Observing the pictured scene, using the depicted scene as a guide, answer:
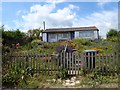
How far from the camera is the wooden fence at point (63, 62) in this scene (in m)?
8.36

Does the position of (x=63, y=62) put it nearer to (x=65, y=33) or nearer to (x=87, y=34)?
(x=87, y=34)

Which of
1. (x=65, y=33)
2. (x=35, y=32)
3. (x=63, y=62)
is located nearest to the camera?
(x=63, y=62)

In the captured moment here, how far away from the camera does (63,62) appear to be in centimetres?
855

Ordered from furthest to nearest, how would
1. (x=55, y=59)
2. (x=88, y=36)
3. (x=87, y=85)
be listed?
(x=88, y=36) < (x=55, y=59) < (x=87, y=85)

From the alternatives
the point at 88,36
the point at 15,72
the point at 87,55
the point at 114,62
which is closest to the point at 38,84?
the point at 15,72

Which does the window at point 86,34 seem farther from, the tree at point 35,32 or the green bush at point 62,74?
the green bush at point 62,74

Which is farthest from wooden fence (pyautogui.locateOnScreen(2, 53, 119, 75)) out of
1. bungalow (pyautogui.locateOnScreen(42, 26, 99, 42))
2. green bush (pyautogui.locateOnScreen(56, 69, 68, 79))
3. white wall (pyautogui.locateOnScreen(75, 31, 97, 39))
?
bungalow (pyautogui.locateOnScreen(42, 26, 99, 42))

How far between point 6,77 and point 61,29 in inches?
1432

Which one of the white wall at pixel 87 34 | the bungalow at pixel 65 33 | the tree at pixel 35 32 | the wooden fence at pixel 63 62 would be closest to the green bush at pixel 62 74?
the wooden fence at pixel 63 62

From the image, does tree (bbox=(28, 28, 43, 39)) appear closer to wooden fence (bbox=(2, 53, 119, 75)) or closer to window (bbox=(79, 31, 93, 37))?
window (bbox=(79, 31, 93, 37))

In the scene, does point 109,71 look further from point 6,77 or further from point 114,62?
point 6,77

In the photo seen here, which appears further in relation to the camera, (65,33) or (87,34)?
(65,33)

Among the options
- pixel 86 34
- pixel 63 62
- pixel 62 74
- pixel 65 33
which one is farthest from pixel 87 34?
pixel 62 74

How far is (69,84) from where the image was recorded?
295 inches
